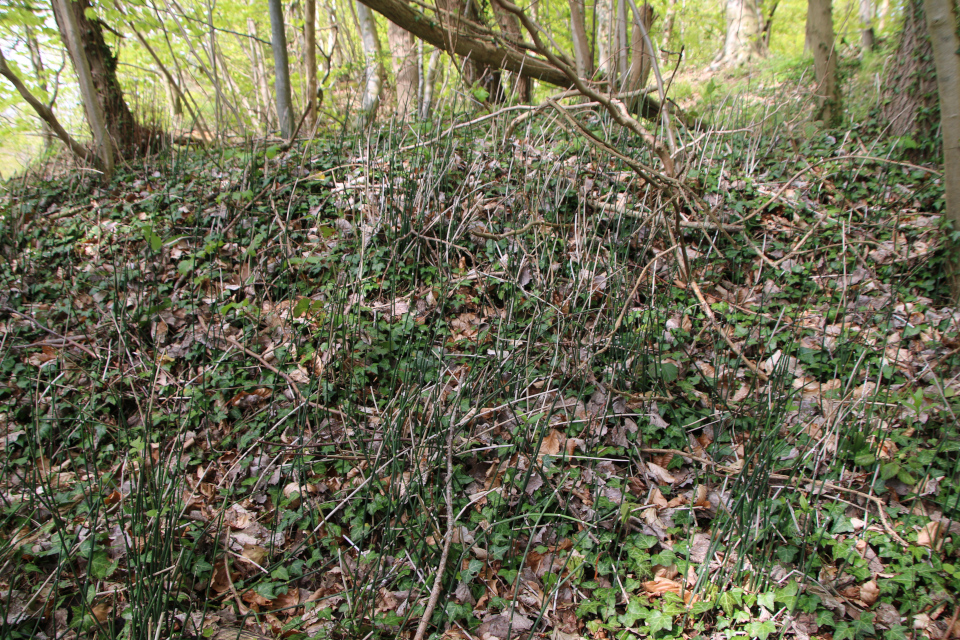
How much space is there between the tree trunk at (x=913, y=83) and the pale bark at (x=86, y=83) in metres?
6.16

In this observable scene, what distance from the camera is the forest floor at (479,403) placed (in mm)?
1682

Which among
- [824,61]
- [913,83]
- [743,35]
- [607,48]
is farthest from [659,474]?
[743,35]

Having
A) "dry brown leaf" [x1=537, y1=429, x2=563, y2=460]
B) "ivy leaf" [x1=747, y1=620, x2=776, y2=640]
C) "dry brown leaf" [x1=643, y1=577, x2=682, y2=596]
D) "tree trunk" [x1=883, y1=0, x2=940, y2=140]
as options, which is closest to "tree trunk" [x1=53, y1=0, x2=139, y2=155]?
"dry brown leaf" [x1=537, y1=429, x2=563, y2=460]

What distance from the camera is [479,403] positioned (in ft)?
7.23

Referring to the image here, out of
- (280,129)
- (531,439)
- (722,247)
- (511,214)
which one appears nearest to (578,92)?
(511,214)

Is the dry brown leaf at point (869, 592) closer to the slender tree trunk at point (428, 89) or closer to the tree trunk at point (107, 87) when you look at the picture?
the slender tree trunk at point (428, 89)

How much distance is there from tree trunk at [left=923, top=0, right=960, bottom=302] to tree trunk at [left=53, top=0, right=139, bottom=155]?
5.80 metres

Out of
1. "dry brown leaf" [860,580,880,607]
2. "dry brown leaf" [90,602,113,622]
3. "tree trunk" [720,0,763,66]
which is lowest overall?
"dry brown leaf" [90,602,113,622]

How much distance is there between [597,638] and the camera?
63.7 inches

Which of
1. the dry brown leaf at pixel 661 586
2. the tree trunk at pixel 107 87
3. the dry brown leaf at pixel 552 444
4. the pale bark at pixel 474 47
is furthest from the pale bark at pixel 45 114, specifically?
the dry brown leaf at pixel 661 586

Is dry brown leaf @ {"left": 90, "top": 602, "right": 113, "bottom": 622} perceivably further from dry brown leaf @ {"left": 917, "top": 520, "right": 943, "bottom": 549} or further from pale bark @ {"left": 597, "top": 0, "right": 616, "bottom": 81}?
pale bark @ {"left": 597, "top": 0, "right": 616, "bottom": 81}

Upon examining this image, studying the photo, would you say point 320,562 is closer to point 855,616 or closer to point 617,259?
point 855,616

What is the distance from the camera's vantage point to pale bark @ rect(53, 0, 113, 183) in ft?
12.7

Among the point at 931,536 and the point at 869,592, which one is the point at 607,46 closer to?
the point at 931,536
